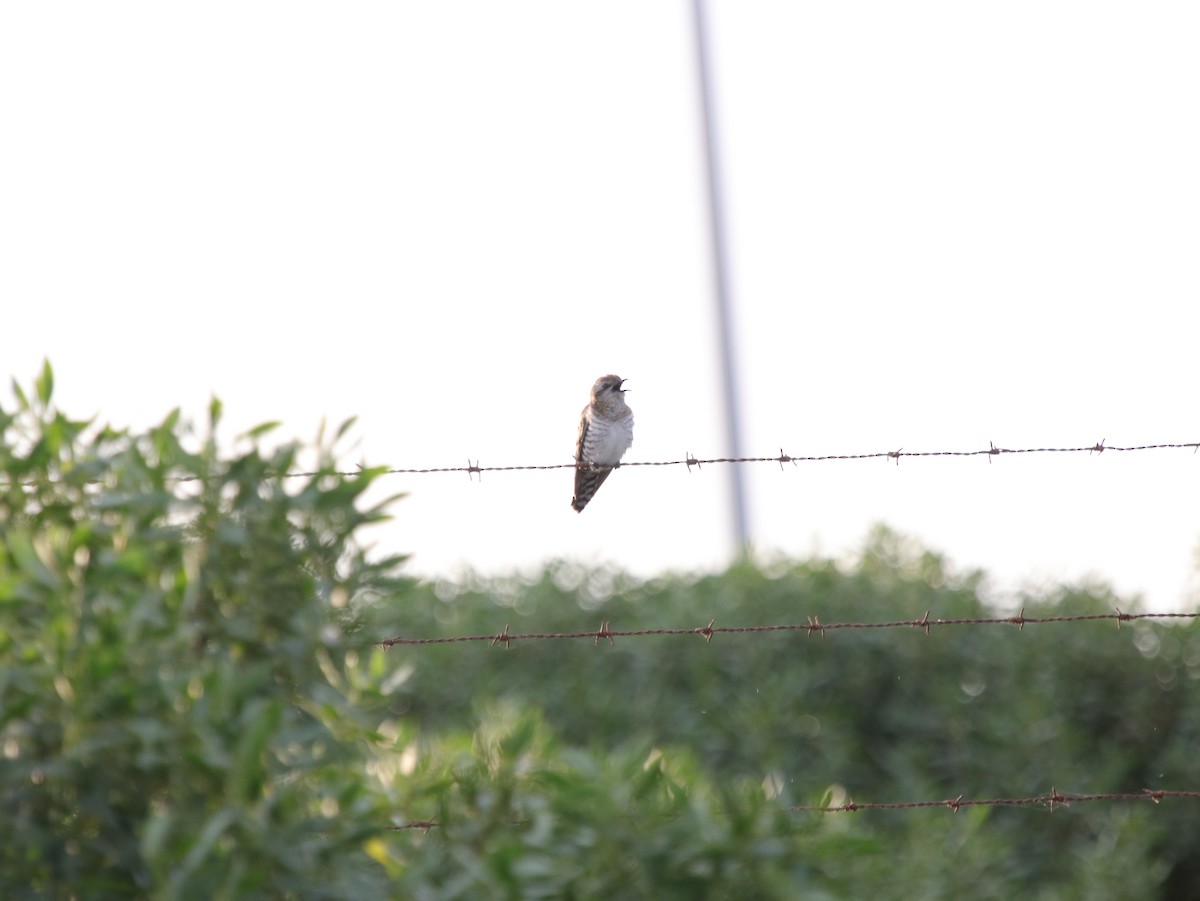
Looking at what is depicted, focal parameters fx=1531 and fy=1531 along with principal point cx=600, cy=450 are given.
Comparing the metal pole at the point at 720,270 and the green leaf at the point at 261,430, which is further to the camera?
the metal pole at the point at 720,270

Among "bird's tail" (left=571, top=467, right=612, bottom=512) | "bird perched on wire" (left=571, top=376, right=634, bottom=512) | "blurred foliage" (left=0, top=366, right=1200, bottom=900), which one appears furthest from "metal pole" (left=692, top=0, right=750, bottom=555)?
"blurred foliage" (left=0, top=366, right=1200, bottom=900)

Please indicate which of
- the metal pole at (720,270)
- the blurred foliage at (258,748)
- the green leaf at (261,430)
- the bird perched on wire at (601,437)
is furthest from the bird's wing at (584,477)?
the green leaf at (261,430)

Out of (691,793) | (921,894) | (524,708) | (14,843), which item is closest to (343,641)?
(14,843)

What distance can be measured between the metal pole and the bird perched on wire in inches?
131

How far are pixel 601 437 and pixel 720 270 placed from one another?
Result: 3.96m

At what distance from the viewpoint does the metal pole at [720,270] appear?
11789mm

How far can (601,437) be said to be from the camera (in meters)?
8.32

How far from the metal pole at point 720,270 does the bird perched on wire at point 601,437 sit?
3.34m

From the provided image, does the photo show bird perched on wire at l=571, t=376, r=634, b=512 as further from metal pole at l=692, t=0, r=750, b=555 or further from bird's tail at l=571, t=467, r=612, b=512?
metal pole at l=692, t=0, r=750, b=555

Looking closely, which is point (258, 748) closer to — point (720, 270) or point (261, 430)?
point (261, 430)

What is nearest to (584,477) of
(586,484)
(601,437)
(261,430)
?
(586,484)

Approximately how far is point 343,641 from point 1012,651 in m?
6.63

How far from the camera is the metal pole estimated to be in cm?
1179

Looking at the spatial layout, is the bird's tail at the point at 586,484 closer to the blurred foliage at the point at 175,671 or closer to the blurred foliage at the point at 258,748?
the blurred foliage at the point at 258,748
